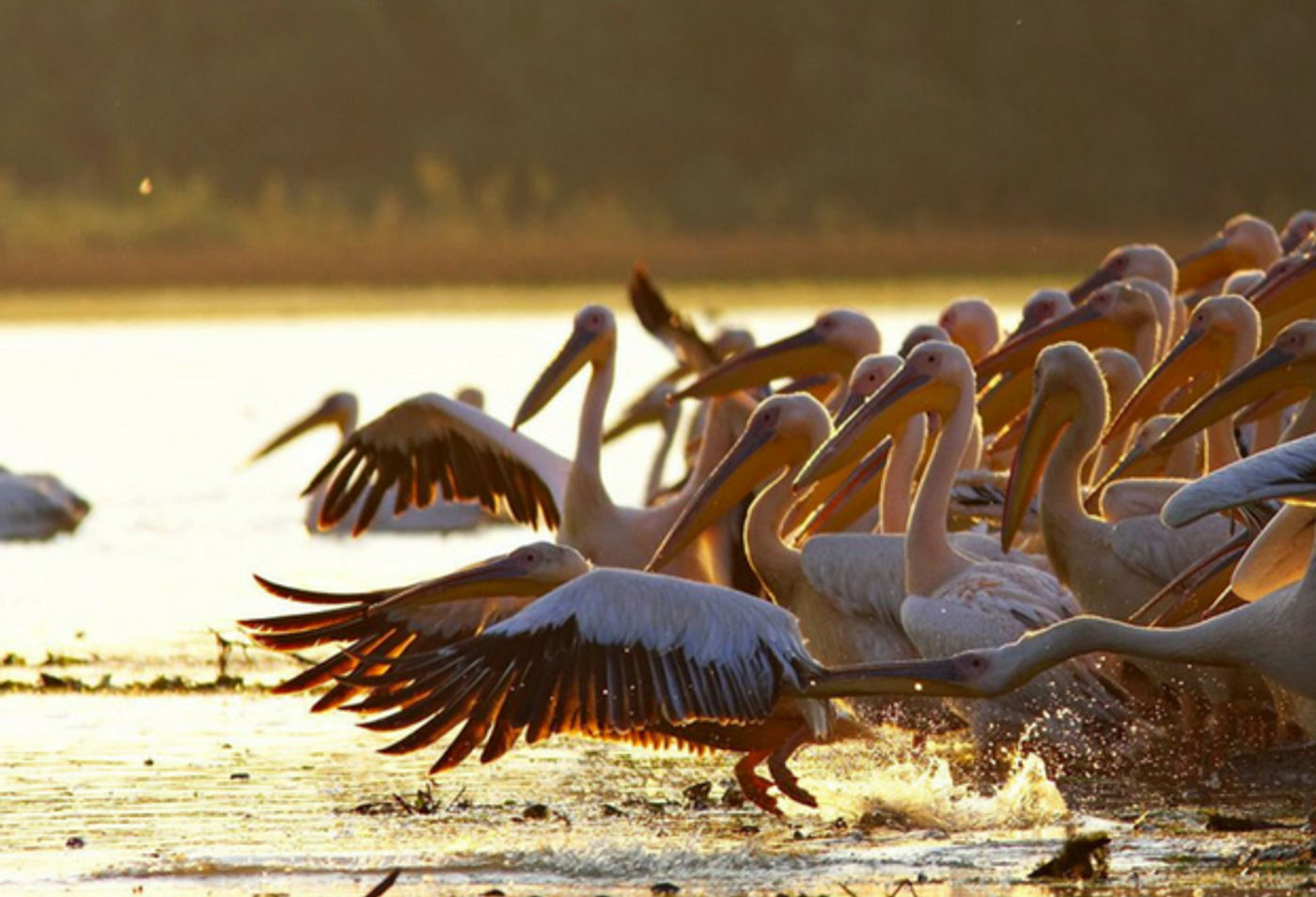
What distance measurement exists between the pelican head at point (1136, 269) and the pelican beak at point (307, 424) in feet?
13.4

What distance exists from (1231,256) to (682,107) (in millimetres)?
25196

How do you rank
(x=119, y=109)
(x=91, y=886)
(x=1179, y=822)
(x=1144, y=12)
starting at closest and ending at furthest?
1. (x=91, y=886)
2. (x=1179, y=822)
3. (x=119, y=109)
4. (x=1144, y=12)

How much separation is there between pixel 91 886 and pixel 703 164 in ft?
96.8

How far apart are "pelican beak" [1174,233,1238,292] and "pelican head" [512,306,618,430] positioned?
273cm

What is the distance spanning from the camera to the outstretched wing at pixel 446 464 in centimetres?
805

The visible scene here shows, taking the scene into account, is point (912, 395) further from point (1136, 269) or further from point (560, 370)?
point (1136, 269)

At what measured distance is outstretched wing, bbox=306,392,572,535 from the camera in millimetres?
8055

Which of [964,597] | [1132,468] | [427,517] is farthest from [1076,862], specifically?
[427,517]

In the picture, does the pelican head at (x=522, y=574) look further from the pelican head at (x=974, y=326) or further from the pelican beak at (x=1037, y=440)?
the pelican head at (x=974, y=326)

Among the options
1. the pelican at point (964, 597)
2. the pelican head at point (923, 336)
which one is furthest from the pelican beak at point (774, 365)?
the pelican at point (964, 597)

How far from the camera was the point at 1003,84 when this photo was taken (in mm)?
35031

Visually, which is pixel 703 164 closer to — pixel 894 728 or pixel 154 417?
pixel 154 417

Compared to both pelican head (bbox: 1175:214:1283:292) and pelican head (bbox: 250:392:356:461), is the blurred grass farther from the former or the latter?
pelican head (bbox: 1175:214:1283:292)

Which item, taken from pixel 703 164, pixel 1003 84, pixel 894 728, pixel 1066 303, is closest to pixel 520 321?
pixel 703 164
